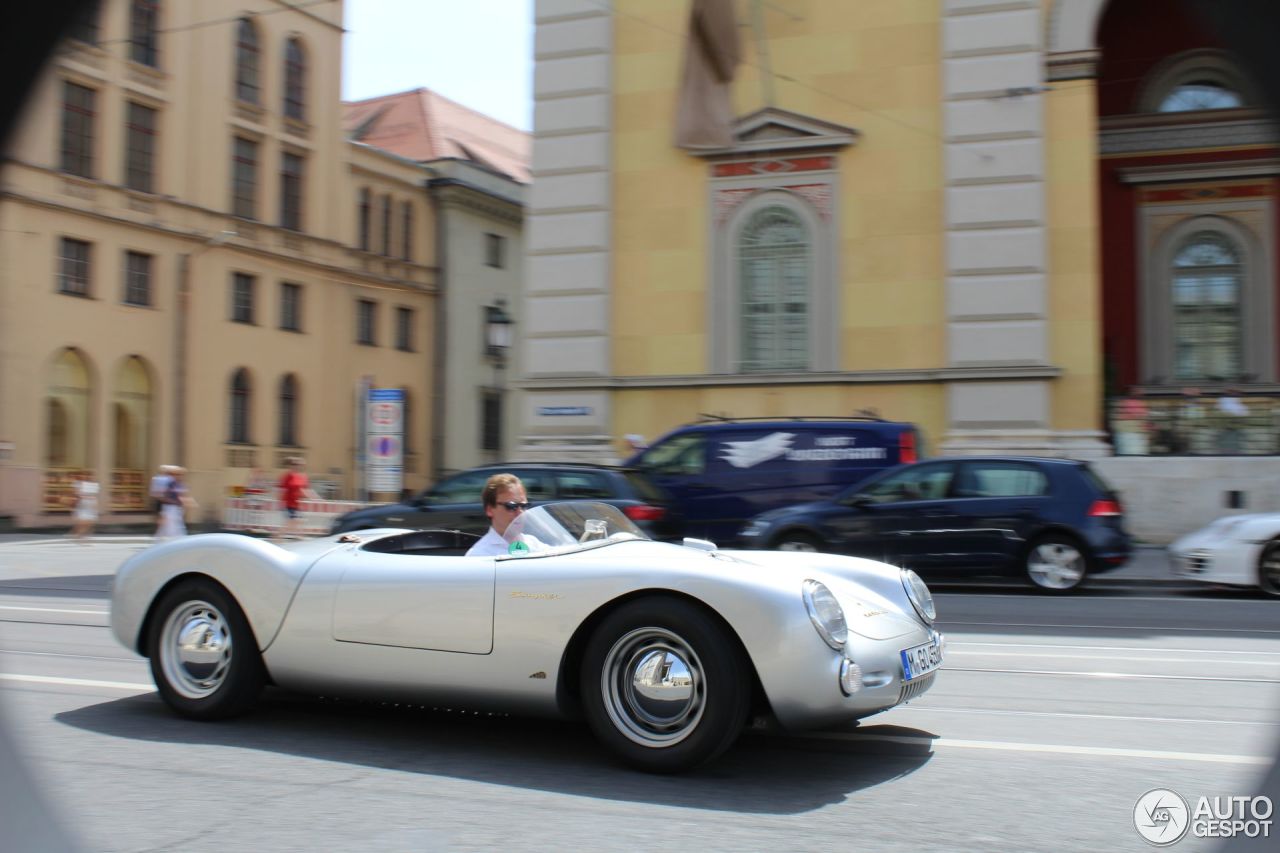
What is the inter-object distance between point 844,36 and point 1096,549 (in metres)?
10.5

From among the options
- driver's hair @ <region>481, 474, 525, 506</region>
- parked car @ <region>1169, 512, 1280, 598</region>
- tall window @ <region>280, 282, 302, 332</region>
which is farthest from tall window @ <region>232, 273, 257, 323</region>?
driver's hair @ <region>481, 474, 525, 506</region>

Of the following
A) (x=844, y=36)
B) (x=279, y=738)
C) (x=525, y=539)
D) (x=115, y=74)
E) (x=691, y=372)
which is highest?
(x=115, y=74)

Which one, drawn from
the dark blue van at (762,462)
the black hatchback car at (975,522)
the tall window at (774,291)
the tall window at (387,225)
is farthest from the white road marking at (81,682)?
the tall window at (387,225)

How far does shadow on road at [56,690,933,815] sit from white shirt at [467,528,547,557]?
0.88 metres

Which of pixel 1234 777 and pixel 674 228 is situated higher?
pixel 674 228

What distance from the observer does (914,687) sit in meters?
5.23

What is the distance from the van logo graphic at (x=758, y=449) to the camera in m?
15.7

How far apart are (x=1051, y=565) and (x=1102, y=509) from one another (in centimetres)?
81

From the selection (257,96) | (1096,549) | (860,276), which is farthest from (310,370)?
(1096,549)

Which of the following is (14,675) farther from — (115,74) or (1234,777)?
(115,74)

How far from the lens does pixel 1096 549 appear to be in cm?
1327

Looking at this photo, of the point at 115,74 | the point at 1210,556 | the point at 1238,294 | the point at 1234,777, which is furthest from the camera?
the point at 115,74

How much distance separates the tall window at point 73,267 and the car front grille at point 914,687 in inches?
1144

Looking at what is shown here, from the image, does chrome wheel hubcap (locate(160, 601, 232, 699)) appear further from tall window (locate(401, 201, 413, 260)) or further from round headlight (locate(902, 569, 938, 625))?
tall window (locate(401, 201, 413, 260))
